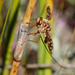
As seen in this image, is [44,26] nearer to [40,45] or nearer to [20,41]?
[20,41]

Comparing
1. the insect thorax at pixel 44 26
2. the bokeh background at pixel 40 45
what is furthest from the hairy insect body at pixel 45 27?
the bokeh background at pixel 40 45

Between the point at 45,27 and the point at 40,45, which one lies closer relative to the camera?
the point at 45,27

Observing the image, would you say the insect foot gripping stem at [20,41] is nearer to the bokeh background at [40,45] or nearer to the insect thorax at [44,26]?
the insect thorax at [44,26]

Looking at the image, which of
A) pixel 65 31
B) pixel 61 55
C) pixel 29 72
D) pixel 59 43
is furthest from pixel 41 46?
pixel 65 31

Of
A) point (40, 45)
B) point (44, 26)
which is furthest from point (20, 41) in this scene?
point (40, 45)

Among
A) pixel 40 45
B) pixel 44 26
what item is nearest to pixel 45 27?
pixel 44 26

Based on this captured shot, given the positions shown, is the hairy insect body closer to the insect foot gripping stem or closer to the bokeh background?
the insect foot gripping stem

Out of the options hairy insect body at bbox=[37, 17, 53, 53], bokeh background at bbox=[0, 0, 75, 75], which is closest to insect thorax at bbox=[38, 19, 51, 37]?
hairy insect body at bbox=[37, 17, 53, 53]

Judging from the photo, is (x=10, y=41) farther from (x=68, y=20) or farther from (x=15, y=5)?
(x=68, y=20)
